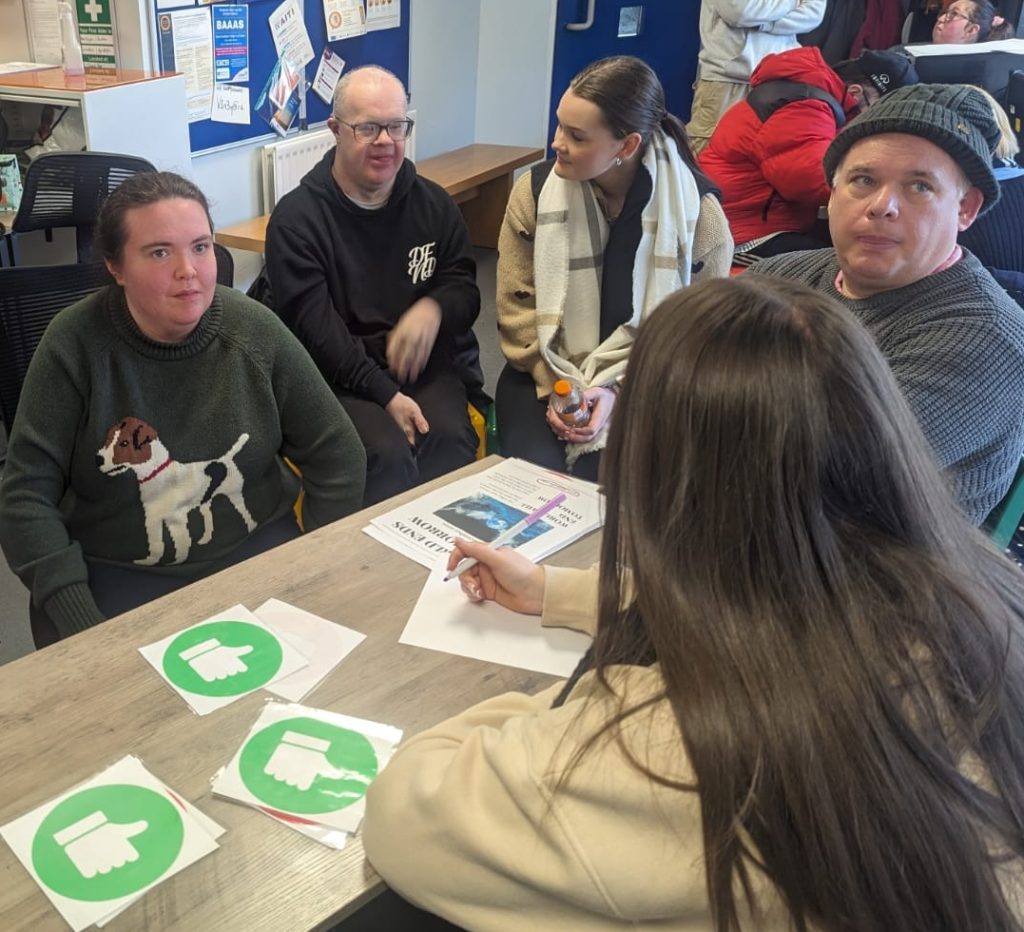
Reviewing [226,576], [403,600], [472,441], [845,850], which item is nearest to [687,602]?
[845,850]

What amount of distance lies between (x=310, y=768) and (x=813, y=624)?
550 millimetres

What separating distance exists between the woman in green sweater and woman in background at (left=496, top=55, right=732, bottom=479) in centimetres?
71

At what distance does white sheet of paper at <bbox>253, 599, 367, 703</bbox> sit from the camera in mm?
1105

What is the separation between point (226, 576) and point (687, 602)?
0.77 m

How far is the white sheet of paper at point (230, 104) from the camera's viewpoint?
3434mm

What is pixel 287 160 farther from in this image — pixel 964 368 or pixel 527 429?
pixel 964 368

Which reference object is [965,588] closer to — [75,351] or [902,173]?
[902,173]

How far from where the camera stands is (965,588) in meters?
0.74

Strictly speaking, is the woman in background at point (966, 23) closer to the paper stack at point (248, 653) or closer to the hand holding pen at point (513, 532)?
the hand holding pen at point (513, 532)

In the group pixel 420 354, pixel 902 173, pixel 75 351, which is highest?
pixel 902 173

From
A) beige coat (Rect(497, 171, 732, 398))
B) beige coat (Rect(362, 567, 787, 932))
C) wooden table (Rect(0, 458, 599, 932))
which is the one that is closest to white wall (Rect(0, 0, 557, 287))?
beige coat (Rect(497, 171, 732, 398))

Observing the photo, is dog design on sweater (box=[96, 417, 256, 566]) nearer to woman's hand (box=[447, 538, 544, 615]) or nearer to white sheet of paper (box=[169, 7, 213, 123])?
woman's hand (box=[447, 538, 544, 615])

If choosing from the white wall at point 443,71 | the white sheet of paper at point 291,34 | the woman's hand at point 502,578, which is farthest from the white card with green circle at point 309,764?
the white wall at point 443,71

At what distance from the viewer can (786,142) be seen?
281cm
